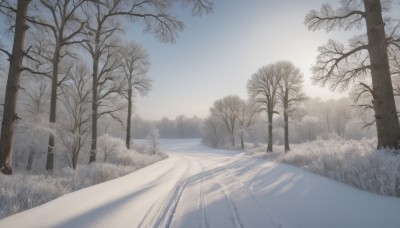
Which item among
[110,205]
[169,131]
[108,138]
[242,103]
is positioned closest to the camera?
[110,205]

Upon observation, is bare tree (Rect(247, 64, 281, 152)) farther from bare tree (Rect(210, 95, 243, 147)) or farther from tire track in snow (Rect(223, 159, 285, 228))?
tire track in snow (Rect(223, 159, 285, 228))

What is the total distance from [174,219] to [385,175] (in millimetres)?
4770

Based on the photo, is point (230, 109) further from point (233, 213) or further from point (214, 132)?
point (233, 213)

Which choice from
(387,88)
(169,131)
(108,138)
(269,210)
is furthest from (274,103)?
(169,131)

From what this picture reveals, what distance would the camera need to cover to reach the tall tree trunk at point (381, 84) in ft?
23.6

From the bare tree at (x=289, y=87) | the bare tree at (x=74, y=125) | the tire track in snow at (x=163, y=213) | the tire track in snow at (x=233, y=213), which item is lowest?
the tire track in snow at (x=163, y=213)

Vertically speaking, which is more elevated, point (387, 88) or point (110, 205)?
point (387, 88)

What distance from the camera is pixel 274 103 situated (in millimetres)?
27891

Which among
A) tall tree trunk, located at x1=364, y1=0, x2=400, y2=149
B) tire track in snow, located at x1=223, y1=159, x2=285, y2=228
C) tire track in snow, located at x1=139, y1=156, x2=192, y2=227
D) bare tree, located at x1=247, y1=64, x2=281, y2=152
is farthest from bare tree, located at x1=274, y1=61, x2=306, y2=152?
tire track in snow, located at x1=139, y1=156, x2=192, y2=227

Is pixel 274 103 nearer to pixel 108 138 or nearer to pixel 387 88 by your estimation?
pixel 108 138

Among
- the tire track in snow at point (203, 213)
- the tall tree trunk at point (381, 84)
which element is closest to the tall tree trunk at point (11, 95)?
the tire track in snow at point (203, 213)

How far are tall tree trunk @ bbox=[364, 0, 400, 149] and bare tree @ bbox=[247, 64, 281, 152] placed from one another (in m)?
19.5

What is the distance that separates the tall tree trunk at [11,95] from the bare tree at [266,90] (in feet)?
80.1

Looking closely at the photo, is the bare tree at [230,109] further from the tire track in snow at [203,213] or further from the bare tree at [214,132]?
the tire track in snow at [203,213]
